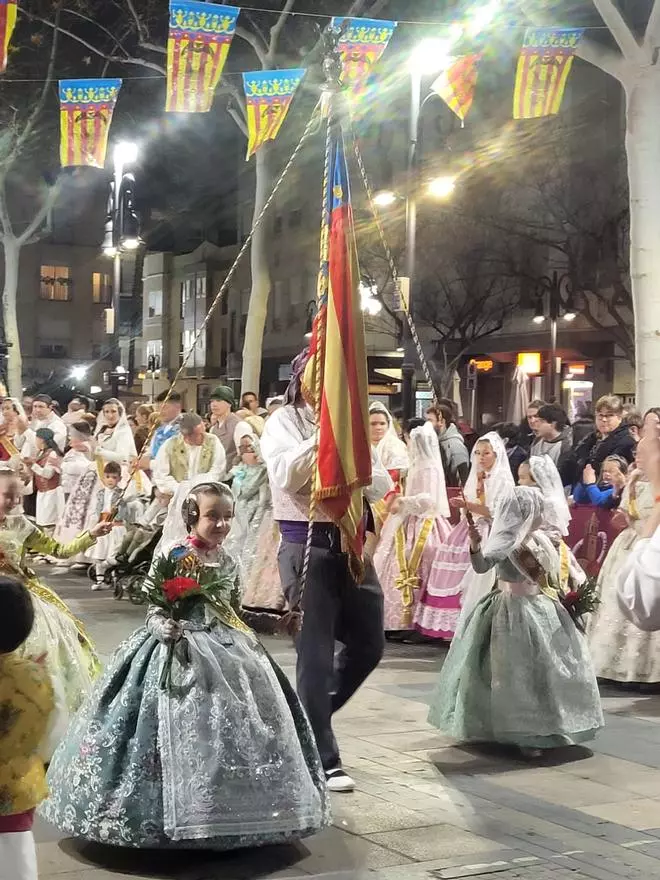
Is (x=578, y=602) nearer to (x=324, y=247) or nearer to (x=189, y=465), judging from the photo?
(x=324, y=247)

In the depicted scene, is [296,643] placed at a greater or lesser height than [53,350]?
lesser

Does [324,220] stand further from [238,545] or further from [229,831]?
[238,545]

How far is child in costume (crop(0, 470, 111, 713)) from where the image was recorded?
6.23m

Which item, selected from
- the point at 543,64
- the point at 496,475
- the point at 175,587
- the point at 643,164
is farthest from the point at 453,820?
the point at 643,164

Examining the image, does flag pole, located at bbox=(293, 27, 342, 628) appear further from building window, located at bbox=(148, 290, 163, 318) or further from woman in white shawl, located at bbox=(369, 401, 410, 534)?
building window, located at bbox=(148, 290, 163, 318)

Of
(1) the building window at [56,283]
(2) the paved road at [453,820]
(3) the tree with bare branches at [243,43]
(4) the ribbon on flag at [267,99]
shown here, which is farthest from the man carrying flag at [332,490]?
(1) the building window at [56,283]

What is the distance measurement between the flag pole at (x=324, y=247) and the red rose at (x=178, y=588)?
2.53ft

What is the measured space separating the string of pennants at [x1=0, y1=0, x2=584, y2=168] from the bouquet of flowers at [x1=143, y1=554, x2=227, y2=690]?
362 inches

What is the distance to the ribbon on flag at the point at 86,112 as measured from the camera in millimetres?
18109

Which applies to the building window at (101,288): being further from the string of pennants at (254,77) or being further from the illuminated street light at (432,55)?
the illuminated street light at (432,55)

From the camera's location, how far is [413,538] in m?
11.1

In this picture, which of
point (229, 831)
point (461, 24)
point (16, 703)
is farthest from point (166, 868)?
Result: point (461, 24)

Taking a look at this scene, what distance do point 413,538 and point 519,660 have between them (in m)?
4.30

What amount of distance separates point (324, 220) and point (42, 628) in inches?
96.2
